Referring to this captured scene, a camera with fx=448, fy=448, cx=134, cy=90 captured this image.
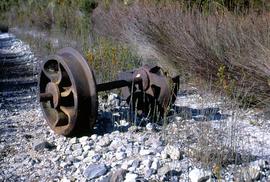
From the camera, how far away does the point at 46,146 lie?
4.26 m

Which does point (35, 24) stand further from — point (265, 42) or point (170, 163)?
point (170, 163)

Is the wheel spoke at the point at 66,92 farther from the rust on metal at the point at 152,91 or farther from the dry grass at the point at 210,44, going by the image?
the dry grass at the point at 210,44

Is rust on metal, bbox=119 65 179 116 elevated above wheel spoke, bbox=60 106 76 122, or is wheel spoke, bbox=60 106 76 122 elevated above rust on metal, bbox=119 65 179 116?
rust on metal, bbox=119 65 179 116

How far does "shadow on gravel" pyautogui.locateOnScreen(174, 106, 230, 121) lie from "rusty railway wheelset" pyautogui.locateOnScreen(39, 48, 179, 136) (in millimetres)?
292

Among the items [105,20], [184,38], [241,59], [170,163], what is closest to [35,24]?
[105,20]

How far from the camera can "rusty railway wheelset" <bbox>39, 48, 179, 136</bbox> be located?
424 cm

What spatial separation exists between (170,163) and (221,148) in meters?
0.43

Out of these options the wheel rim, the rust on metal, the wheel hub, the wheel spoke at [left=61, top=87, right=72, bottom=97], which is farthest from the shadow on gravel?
the wheel hub

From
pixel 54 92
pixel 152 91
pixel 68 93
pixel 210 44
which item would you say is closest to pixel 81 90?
pixel 68 93

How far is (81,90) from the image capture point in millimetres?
4215

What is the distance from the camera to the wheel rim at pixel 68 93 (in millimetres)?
4227

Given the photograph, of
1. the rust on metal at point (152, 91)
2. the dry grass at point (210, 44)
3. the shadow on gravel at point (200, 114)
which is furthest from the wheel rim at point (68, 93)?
the dry grass at point (210, 44)

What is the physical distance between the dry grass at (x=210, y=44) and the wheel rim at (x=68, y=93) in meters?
1.48

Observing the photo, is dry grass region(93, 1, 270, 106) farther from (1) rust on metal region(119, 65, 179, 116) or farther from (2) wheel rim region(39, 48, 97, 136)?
(2) wheel rim region(39, 48, 97, 136)
